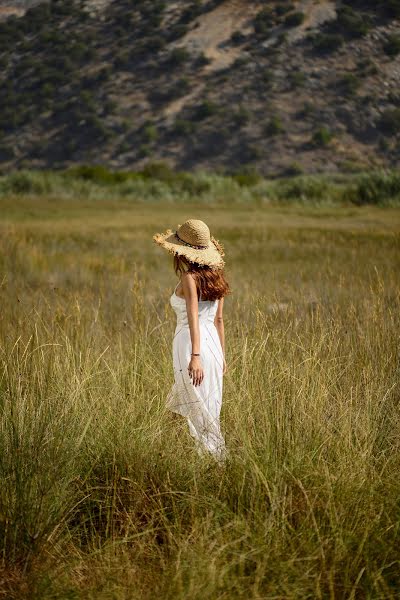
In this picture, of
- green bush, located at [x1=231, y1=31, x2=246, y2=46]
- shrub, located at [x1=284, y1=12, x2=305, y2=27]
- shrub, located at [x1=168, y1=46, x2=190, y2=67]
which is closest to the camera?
shrub, located at [x1=168, y1=46, x2=190, y2=67]

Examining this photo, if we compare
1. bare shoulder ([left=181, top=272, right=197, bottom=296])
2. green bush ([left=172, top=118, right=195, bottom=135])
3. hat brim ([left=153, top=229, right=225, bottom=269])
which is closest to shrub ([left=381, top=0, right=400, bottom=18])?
green bush ([left=172, top=118, right=195, bottom=135])

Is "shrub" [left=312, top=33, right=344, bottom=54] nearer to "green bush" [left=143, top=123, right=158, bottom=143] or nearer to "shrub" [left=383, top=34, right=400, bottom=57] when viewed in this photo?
"shrub" [left=383, top=34, right=400, bottom=57]

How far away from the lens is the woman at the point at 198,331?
350 cm

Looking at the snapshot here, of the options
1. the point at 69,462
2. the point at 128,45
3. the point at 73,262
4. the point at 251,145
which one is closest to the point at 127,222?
the point at 73,262

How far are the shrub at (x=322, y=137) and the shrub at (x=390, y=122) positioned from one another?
300 cm

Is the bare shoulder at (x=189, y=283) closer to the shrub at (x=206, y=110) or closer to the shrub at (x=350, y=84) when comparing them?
the shrub at (x=350, y=84)

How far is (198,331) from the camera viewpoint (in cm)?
351

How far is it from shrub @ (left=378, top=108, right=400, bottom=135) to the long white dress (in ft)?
144

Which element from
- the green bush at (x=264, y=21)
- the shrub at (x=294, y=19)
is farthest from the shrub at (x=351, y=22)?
the green bush at (x=264, y=21)

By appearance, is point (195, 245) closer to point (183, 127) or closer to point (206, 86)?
point (183, 127)

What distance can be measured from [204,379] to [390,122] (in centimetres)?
4425

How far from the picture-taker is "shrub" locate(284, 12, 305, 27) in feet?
182

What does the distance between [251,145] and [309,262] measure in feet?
120

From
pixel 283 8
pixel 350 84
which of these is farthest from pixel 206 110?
pixel 283 8
